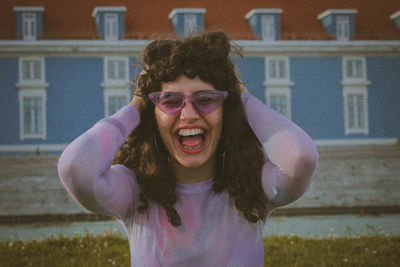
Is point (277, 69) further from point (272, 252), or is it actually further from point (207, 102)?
point (207, 102)

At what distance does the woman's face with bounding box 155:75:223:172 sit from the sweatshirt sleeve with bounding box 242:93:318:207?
164 mm

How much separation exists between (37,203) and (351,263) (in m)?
5.89

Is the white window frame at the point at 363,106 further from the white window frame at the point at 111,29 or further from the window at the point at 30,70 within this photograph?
the window at the point at 30,70

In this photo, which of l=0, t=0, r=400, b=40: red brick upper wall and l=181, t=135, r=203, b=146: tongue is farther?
l=0, t=0, r=400, b=40: red brick upper wall

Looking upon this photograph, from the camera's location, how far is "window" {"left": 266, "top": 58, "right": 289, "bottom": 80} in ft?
72.9

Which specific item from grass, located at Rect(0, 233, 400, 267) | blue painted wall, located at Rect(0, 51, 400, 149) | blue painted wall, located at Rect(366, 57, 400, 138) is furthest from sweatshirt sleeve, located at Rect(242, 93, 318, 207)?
blue painted wall, located at Rect(366, 57, 400, 138)

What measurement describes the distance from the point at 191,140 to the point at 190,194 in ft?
0.70

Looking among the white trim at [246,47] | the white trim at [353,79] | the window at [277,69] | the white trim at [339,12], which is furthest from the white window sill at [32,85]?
the white trim at [339,12]

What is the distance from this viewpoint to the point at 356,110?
898 inches

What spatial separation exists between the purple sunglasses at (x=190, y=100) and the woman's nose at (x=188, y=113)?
12mm

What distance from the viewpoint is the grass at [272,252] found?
13.5 ft

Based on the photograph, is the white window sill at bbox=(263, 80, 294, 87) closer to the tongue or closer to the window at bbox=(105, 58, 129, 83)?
the window at bbox=(105, 58, 129, 83)

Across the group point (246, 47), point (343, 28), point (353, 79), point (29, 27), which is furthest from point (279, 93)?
point (29, 27)

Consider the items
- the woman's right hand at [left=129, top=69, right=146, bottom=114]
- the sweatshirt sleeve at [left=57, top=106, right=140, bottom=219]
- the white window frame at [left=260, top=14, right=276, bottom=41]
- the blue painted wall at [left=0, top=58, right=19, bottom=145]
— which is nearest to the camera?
the sweatshirt sleeve at [left=57, top=106, right=140, bottom=219]
